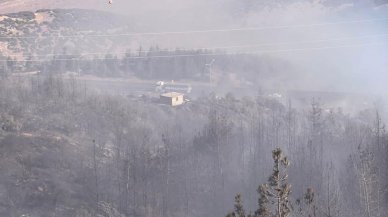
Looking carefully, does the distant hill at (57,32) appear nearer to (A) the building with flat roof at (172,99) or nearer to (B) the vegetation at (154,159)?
(B) the vegetation at (154,159)

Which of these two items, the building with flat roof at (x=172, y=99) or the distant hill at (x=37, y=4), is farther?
the distant hill at (x=37, y=4)

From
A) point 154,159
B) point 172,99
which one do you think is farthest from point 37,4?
point 154,159

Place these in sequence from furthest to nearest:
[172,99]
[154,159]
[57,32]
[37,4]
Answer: [37,4], [57,32], [172,99], [154,159]

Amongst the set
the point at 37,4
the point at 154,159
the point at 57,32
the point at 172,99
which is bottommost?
the point at 154,159

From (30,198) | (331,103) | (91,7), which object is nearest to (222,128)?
(30,198)

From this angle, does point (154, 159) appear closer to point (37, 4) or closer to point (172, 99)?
point (172, 99)

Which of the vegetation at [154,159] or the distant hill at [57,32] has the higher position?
the distant hill at [57,32]

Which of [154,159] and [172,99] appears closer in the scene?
[154,159]

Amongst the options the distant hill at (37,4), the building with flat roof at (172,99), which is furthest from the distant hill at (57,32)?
the building with flat roof at (172,99)

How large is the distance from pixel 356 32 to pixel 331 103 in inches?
1046

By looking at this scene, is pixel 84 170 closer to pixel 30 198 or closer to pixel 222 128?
pixel 30 198

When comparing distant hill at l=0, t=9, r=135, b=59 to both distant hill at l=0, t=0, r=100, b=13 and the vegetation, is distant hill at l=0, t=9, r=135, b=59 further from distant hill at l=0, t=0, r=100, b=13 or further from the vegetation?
the vegetation

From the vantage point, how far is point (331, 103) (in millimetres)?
49531

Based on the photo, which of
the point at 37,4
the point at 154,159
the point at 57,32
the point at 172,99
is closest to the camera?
the point at 154,159
